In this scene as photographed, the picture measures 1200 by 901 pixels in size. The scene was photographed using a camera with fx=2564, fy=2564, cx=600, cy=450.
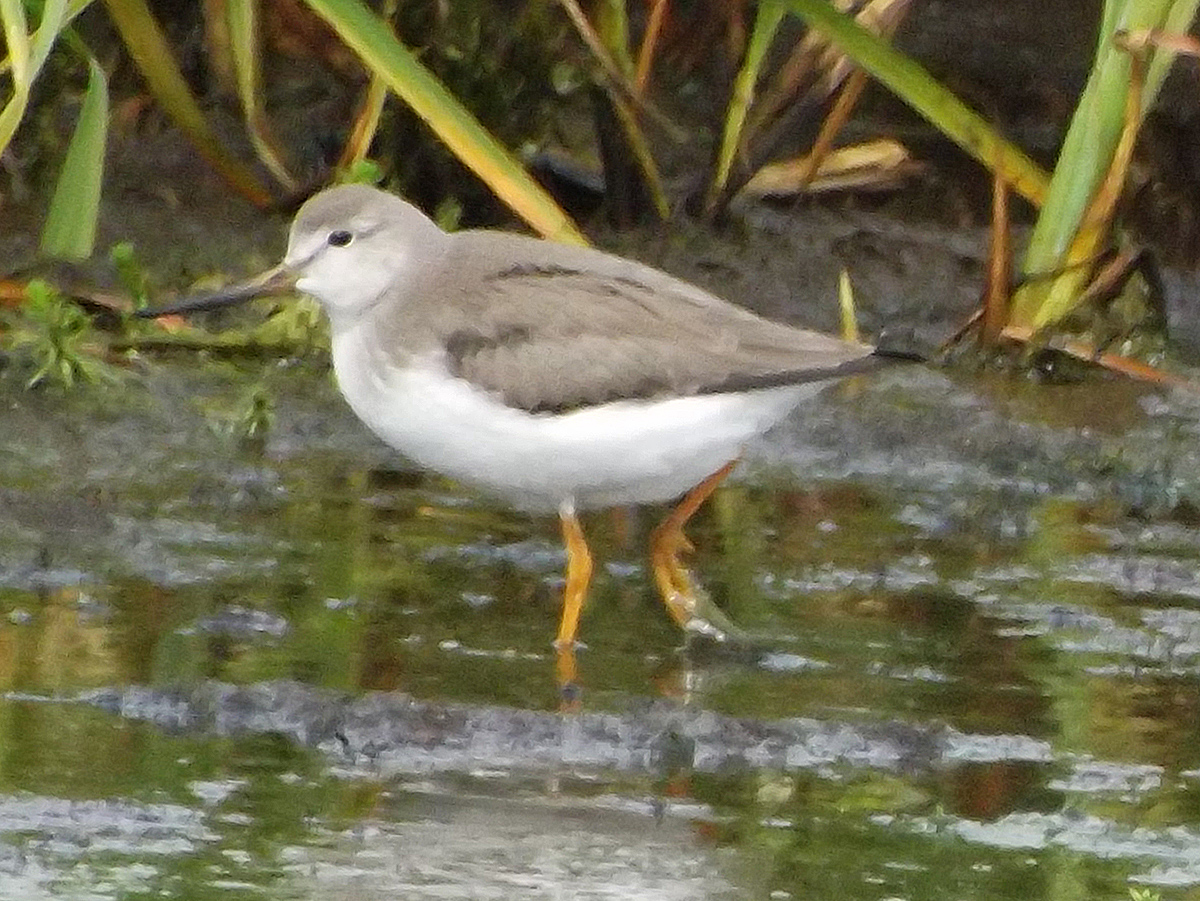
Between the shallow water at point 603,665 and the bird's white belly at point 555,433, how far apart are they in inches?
12.1

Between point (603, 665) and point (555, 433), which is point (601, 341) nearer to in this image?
point (555, 433)

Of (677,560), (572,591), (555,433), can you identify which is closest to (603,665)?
(572,591)

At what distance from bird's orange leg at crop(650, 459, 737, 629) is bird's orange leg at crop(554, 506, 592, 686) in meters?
0.16

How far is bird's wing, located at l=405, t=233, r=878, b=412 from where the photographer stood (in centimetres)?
520

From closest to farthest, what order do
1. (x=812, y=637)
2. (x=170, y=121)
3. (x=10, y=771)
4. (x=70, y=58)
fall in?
(x=10, y=771) < (x=812, y=637) < (x=70, y=58) < (x=170, y=121)

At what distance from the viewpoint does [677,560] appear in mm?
5629

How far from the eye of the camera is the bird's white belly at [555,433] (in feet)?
17.0

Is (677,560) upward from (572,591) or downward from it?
upward

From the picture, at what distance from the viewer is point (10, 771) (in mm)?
4082

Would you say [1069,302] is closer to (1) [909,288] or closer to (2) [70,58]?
(1) [909,288]

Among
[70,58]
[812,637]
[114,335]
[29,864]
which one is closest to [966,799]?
[812,637]

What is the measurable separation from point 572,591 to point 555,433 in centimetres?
32

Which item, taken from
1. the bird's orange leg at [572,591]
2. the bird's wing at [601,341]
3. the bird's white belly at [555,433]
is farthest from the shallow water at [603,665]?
the bird's wing at [601,341]

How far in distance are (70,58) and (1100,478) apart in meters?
3.27
